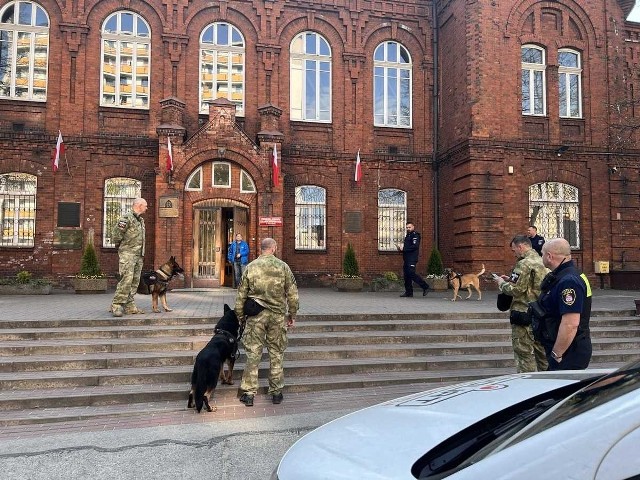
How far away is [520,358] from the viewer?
561 centimetres

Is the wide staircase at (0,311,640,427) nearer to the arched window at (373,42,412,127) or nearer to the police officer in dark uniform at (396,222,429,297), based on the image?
the police officer in dark uniform at (396,222,429,297)

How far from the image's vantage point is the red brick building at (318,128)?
15.4 m

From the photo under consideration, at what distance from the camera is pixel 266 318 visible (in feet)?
19.5

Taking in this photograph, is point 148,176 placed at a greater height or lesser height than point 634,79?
lesser

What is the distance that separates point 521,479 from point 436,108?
711 inches

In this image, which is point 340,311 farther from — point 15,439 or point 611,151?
point 611,151

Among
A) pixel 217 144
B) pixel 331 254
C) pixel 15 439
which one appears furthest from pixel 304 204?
pixel 15 439

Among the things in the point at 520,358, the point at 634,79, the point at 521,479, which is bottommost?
the point at 520,358

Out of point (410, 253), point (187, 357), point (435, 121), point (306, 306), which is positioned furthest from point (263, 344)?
point (435, 121)

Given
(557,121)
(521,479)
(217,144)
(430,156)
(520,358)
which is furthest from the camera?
(430,156)

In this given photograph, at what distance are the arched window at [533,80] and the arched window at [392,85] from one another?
161 inches

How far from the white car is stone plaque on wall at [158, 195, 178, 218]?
13.5m

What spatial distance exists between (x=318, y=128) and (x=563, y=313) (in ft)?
46.9

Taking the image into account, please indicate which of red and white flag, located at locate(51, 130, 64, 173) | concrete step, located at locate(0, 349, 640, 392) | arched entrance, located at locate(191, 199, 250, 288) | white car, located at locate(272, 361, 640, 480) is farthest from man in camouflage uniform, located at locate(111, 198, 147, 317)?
red and white flag, located at locate(51, 130, 64, 173)
